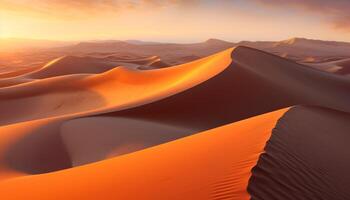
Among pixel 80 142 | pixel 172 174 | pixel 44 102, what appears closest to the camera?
pixel 172 174

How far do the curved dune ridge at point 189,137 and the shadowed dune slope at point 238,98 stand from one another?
3 centimetres

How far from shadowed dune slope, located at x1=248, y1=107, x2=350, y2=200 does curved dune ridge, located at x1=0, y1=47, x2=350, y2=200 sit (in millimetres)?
13

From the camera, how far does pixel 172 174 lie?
10.6 feet

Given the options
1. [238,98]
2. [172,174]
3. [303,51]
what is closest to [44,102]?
[238,98]

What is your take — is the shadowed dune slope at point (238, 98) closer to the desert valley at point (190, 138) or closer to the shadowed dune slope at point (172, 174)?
the desert valley at point (190, 138)

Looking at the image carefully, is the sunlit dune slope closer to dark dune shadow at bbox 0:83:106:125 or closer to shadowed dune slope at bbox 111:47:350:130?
dark dune shadow at bbox 0:83:106:125

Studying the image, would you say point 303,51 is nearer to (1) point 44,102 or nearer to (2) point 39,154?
(1) point 44,102

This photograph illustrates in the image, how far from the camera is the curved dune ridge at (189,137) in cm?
294

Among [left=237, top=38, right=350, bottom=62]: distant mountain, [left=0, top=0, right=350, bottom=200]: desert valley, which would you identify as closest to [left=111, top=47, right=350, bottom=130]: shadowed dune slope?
[left=0, top=0, right=350, bottom=200]: desert valley

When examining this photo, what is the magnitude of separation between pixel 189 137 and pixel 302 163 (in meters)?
1.87

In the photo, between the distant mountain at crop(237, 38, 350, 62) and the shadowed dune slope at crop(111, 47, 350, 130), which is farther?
the distant mountain at crop(237, 38, 350, 62)

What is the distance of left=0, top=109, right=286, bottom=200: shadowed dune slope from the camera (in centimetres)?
276

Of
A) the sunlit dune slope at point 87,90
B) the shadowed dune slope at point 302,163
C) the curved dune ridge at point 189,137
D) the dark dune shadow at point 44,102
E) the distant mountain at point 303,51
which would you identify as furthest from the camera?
the distant mountain at point 303,51

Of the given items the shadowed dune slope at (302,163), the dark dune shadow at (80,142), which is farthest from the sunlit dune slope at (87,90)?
the shadowed dune slope at (302,163)
